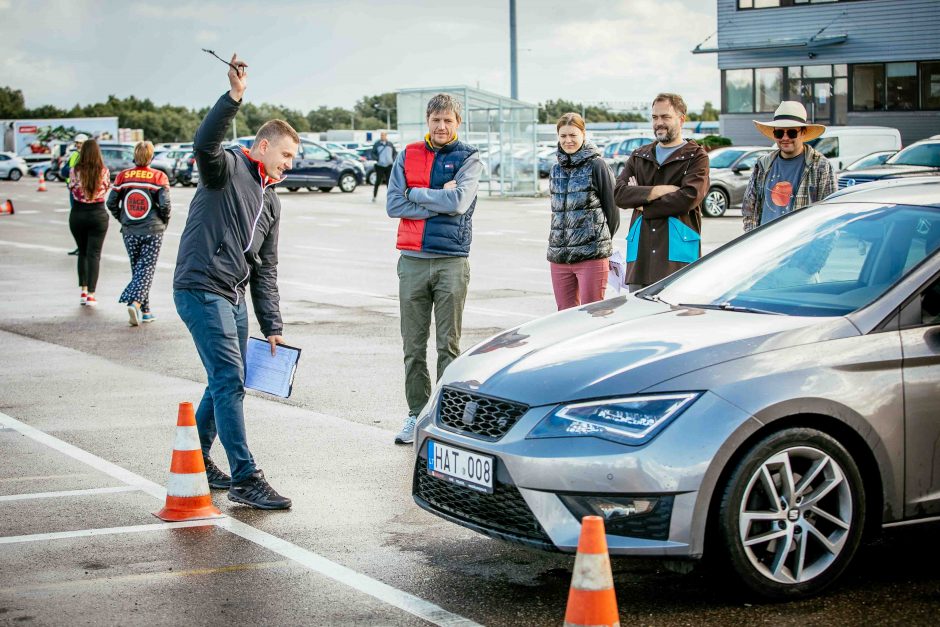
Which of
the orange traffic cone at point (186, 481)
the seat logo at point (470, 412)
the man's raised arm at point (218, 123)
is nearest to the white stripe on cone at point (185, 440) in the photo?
the orange traffic cone at point (186, 481)

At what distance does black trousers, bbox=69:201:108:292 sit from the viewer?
1465 centimetres

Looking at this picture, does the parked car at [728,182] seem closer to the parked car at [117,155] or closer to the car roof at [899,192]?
the car roof at [899,192]

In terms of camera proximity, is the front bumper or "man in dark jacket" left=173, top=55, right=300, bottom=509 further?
"man in dark jacket" left=173, top=55, right=300, bottom=509

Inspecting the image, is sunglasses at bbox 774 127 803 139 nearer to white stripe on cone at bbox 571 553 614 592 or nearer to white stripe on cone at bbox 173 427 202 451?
white stripe on cone at bbox 173 427 202 451

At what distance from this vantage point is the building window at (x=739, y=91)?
4706cm

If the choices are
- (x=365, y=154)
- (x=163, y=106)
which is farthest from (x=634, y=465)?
(x=163, y=106)

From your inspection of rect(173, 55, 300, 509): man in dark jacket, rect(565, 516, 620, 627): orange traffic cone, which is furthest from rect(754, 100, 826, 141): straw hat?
rect(565, 516, 620, 627): orange traffic cone

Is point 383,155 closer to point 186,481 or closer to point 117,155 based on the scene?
point 117,155

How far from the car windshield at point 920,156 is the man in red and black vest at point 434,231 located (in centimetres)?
1583

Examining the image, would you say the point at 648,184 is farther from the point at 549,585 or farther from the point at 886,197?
the point at 549,585

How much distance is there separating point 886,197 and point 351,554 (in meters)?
2.87

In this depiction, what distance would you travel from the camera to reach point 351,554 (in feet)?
18.0

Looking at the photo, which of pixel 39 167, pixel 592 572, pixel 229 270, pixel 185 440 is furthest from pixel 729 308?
pixel 39 167

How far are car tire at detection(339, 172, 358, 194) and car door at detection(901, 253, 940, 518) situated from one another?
37602 millimetres
